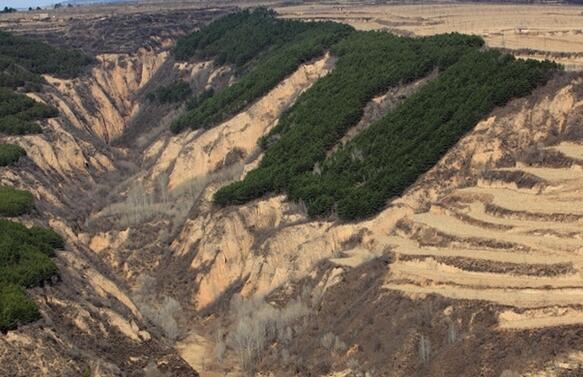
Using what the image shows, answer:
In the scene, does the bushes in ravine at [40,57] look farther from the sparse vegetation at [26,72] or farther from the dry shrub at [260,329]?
the dry shrub at [260,329]

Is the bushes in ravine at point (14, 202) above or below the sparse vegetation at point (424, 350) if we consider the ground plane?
above

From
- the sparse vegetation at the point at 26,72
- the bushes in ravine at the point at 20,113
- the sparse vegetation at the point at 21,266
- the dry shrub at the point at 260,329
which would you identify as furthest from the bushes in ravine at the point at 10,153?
the dry shrub at the point at 260,329

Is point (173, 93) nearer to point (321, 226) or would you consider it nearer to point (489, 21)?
point (489, 21)

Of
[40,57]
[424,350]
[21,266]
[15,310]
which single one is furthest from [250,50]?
[424,350]

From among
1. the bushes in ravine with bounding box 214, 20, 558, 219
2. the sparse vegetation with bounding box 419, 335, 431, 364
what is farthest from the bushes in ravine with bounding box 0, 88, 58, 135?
the sparse vegetation with bounding box 419, 335, 431, 364

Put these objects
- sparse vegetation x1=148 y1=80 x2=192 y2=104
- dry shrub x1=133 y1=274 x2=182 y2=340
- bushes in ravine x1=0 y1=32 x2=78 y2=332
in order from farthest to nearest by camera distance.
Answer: sparse vegetation x1=148 y1=80 x2=192 y2=104 < dry shrub x1=133 y1=274 x2=182 y2=340 < bushes in ravine x1=0 y1=32 x2=78 y2=332

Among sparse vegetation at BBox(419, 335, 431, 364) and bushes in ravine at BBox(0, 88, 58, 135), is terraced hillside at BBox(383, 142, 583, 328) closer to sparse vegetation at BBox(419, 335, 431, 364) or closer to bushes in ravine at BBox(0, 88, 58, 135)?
sparse vegetation at BBox(419, 335, 431, 364)
